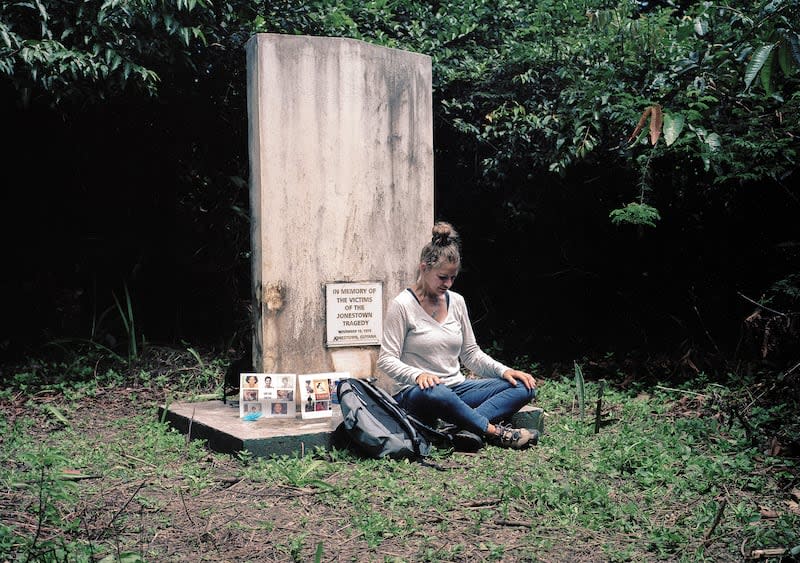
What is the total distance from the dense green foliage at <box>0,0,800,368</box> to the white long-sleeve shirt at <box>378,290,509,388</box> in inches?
60.3

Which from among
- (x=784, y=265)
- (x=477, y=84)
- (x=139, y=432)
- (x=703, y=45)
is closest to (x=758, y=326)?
(x=784, y=265)

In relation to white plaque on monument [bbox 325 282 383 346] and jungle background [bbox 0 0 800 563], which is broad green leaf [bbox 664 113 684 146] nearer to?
jungle background [bbox 0 0 800 563]

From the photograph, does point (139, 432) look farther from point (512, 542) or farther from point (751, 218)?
point (751, 218)

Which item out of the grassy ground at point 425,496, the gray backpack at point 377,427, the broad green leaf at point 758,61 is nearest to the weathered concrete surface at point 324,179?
the gray backpack at point 377,427

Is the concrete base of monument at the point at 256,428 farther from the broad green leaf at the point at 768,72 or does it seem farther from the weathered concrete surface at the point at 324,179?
the broad green leaf at the point at 768,72

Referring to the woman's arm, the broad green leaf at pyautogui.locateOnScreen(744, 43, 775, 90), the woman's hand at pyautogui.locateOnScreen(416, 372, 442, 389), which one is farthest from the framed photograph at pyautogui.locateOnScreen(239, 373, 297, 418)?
the broad green leaf at pyautogui.locateOnScreen(744, 43, 775, 90)

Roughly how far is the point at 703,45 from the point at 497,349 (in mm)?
3297


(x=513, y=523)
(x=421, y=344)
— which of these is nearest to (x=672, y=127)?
(x=513, y=523)

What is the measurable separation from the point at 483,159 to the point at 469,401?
326 cm

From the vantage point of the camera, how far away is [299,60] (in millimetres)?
5594

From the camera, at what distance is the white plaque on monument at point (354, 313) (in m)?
5.70

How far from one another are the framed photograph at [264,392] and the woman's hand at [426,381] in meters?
0.81

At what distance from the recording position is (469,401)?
5.18m

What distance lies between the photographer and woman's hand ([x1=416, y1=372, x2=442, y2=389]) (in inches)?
191
